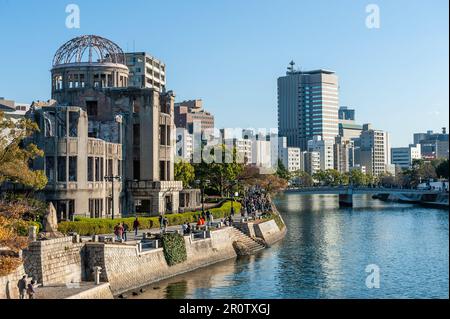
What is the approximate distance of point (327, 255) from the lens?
64875 mm

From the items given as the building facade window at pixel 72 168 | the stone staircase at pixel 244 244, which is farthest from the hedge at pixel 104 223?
the building facade window at pixel 72 168

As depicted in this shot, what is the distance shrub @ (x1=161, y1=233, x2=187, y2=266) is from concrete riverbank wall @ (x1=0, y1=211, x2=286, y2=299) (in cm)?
41

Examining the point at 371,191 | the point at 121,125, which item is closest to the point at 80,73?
the point at 121,125

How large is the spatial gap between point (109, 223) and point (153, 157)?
21.1 meters

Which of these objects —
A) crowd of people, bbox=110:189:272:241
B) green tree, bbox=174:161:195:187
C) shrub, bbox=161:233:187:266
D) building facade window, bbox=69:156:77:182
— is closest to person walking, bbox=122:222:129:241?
crowd of people, bbox=110:189:272:241

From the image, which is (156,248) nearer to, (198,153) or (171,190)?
(171,190)

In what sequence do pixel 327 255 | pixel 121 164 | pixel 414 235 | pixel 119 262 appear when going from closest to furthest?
1. pixel 119 262
2. pixel 327 255
3. pixel 121 164
4. pixel 414 235

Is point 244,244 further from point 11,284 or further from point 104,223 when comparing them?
point 11,284

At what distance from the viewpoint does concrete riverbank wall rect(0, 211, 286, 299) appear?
1527 inches

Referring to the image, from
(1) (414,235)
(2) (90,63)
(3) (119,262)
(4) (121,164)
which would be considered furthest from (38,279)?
(1) (414,235)

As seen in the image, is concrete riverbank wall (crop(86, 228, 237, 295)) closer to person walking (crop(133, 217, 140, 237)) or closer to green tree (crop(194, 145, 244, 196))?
person walking (crop(133, 217, 140, 237))

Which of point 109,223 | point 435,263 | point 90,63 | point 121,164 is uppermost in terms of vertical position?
point 90,63

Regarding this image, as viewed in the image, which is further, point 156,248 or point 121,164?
point 121,164
